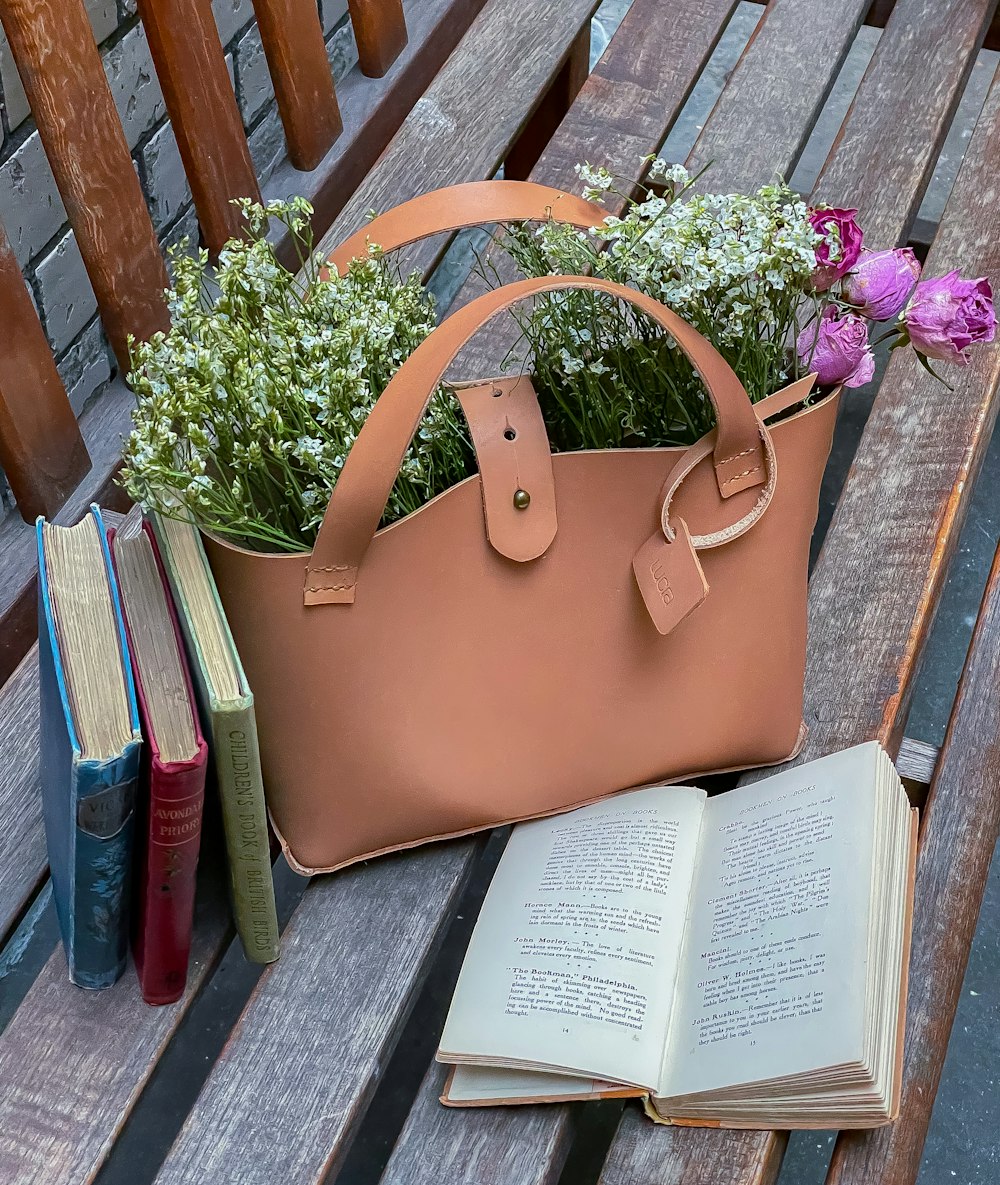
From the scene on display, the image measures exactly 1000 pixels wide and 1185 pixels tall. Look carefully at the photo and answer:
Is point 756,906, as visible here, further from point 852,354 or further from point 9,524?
point 9,524

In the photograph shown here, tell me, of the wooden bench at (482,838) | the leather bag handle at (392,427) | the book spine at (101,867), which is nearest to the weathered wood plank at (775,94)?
the wooden bench at (482,838)

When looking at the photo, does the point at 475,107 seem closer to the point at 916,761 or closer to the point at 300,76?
the point at 300,76

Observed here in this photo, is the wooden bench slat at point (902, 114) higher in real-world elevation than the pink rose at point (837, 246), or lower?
lower

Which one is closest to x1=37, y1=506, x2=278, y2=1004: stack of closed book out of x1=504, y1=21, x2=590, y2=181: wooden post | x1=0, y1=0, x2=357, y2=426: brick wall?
x1=0, y1=0, x2=357, y2=426: brick wall

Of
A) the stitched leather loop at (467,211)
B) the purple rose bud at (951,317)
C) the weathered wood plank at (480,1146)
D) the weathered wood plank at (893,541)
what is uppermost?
the stitched leather loop at (467,211)

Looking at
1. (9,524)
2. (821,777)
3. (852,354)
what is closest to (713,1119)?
(821,777)

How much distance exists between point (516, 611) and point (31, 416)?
1.76ft

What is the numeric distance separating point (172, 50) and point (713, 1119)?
1.03 metres

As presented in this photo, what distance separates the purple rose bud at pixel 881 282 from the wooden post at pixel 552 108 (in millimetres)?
A: 784

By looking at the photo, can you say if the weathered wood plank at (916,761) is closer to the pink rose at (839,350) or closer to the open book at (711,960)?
the open book at (711,960)

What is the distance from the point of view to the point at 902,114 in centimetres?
137

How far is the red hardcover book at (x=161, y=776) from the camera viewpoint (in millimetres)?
677

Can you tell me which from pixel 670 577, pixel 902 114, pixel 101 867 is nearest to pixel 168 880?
pixel 101 867

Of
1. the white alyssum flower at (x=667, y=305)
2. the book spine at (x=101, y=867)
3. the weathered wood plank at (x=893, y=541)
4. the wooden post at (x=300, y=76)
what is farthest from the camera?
the wooden post at (x=300, y=76)
